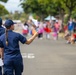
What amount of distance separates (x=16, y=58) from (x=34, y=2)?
67922 mm

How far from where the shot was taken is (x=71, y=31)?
2658 cm

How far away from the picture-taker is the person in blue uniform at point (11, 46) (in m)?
7.69

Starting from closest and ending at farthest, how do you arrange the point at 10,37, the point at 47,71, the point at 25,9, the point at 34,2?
the point at 10,37 < the point at 47,71 < the point at 34,2 < the point at 25,9

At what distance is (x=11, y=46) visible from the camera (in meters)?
7.72

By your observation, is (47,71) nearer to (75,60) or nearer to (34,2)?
(75,60)

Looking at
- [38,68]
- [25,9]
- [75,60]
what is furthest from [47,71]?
[25,9]

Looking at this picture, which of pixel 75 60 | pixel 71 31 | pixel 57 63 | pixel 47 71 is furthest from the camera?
pixel 71 31

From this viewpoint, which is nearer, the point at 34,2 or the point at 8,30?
the point at 8,30

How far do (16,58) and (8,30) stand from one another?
58 centimetres

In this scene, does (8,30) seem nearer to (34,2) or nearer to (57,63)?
(57,63)

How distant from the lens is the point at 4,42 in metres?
7.76

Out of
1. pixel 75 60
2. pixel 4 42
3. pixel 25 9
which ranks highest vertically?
pixel 4 42

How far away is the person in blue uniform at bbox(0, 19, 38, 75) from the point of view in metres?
7.69

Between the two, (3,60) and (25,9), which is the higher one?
(3,60)
